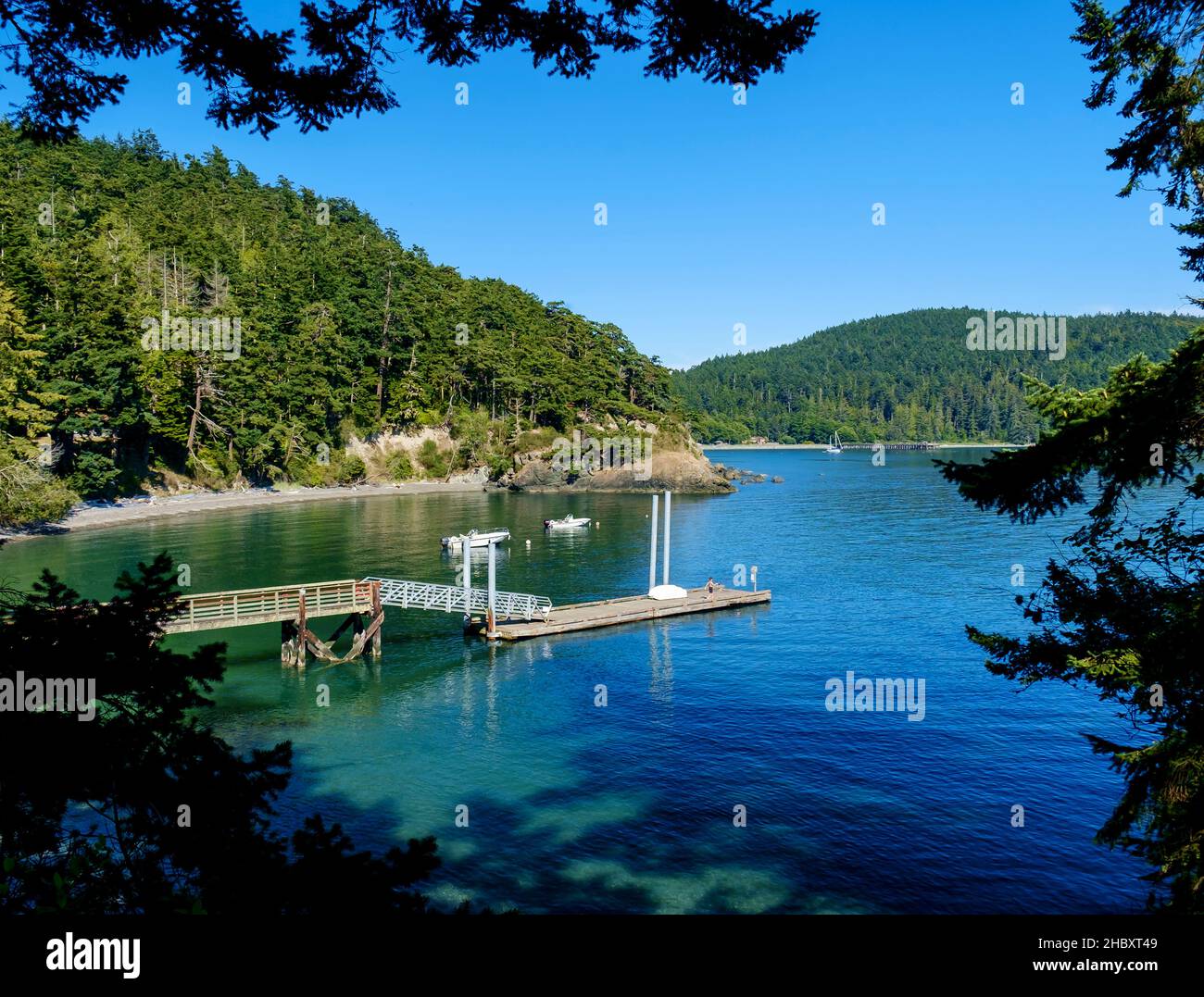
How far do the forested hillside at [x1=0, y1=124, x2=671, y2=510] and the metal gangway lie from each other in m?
34.7

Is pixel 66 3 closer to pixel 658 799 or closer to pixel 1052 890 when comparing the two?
pixel 658 799

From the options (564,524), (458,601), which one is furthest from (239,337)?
(458,601)

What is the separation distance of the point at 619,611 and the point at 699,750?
51.3 ft

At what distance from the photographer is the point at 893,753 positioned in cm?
2502

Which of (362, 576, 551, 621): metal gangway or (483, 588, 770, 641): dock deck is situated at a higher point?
(362, 576, 551, 621): metal gangway

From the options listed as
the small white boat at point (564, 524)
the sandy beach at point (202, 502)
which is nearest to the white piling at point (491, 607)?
the small white boat at point (564, 524)

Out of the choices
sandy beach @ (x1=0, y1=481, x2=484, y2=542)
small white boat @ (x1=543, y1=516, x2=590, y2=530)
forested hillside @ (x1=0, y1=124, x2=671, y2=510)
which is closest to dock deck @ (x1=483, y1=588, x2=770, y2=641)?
small white boat @ (x1=543, y1=516, x2=590, y2=530)

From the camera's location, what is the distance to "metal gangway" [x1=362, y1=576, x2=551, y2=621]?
3741cm

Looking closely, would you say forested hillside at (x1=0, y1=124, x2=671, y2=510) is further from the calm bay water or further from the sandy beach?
the calm bay water

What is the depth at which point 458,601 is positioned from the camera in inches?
1506

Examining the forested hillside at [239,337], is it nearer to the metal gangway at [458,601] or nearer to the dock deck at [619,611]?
the metal gangway at [458,601]

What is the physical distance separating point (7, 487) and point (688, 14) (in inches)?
2433

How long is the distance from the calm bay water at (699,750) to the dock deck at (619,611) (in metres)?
0.85

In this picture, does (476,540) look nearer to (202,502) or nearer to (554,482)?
(202,502)
